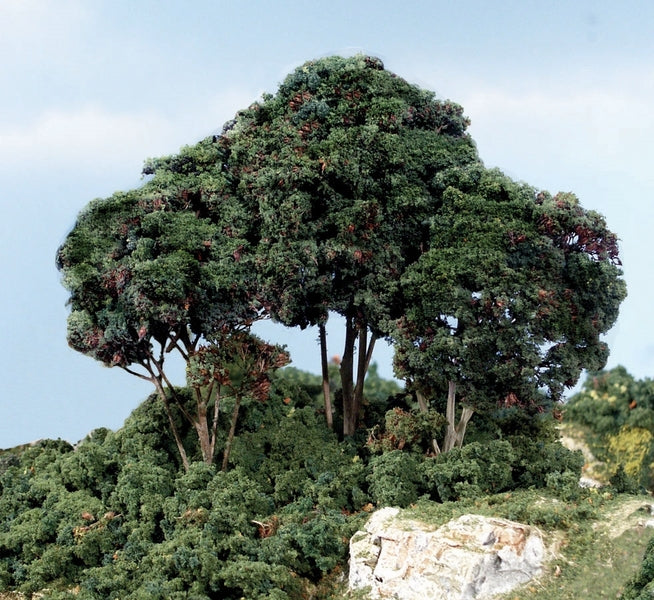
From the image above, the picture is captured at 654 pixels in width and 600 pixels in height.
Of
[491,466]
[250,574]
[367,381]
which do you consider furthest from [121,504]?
[367,381]

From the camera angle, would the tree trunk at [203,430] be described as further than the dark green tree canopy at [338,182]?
Yes

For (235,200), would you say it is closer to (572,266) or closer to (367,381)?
(572,266)

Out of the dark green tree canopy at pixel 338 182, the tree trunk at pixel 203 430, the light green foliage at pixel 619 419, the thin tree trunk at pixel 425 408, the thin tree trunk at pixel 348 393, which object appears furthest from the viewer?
the light green foliage at pixel 619 419

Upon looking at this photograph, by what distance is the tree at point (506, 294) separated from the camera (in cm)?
1697

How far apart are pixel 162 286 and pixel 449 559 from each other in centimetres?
702

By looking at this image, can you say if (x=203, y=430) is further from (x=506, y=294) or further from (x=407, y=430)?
(x=506, y=294)

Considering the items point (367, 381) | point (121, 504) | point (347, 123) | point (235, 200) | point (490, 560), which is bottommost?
point (490, 560)

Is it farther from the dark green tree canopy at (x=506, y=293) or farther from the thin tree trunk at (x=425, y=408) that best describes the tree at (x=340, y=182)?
the thin tree trunk at (x=425, y=408)

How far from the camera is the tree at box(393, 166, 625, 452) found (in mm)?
16969

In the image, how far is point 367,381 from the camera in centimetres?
3058

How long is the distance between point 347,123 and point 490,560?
8.72m

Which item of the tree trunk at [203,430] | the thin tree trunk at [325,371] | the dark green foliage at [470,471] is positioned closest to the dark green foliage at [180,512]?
the thin tree trunk at [325,371]

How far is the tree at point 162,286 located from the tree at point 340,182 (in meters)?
0.83

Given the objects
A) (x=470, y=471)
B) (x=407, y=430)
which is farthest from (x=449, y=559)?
(x=407, y=430)
